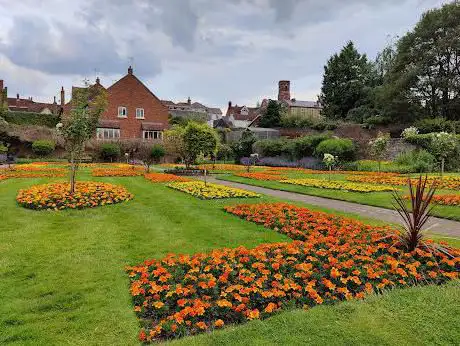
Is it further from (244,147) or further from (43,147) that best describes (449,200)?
(43,147)

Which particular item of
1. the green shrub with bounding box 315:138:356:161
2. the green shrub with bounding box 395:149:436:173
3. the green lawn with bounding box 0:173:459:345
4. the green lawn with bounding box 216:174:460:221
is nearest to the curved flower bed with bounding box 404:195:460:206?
the green lawn with bounding box 216:174:460:221

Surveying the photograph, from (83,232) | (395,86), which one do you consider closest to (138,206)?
(83,232)

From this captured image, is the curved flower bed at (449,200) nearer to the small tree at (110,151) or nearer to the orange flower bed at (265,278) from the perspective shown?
the orange flower bed at (265,278)

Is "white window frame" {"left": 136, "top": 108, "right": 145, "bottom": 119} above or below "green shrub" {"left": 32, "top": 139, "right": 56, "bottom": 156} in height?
above

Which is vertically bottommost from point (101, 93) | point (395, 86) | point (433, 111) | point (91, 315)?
point (91, 315)

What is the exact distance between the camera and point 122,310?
429 cm

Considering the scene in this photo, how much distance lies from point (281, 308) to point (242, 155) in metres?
37.7

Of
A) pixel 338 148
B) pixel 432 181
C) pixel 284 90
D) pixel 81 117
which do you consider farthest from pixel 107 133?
pixel 284 90

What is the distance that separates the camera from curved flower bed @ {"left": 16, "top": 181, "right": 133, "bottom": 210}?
10.1m

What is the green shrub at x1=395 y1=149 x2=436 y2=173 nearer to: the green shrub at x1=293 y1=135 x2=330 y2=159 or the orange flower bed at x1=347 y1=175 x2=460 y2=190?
the orange flower bed at x1=347 y1=175 x2=460 y2=190

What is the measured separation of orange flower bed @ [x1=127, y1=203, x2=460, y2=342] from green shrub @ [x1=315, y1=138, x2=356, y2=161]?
24.9 meters

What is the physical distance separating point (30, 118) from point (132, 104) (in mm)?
14623

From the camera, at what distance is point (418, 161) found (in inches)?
996

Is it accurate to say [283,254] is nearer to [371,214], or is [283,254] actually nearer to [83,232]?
[83,232]
